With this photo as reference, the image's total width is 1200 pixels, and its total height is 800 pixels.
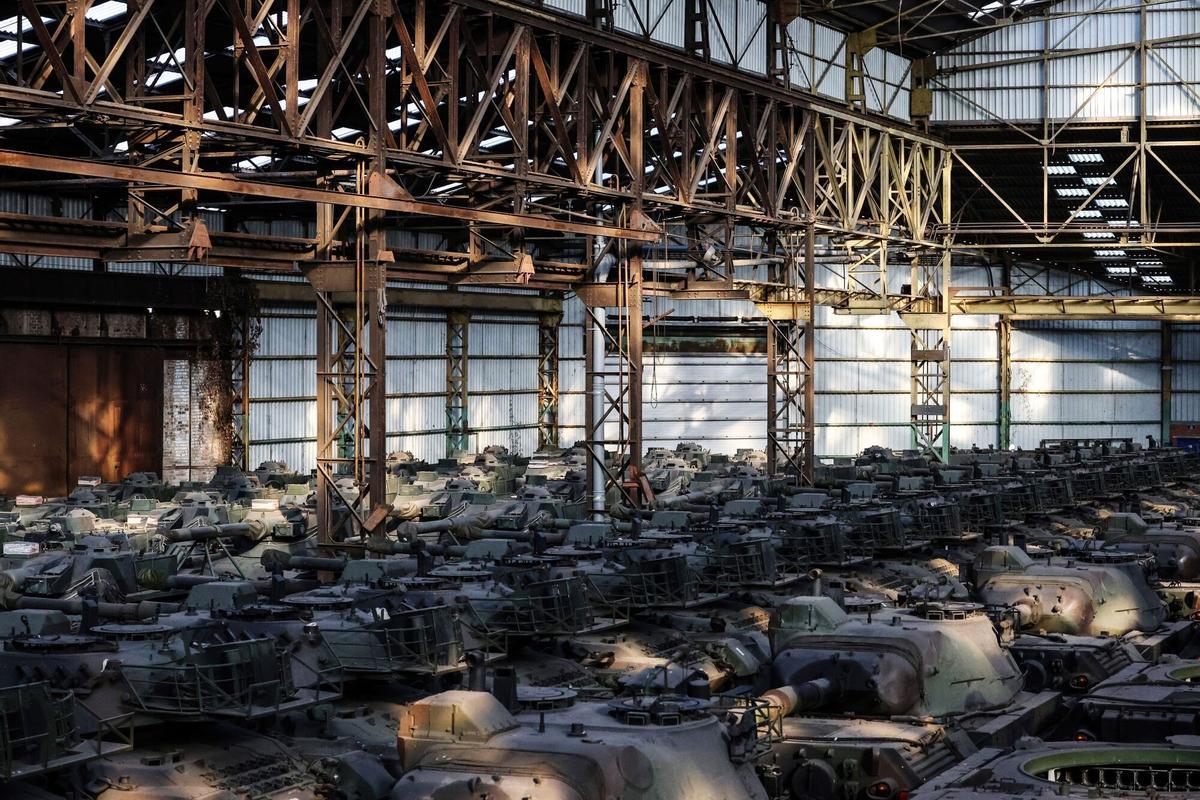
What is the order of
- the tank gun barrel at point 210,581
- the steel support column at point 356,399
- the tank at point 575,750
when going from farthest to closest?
the steel support column at point 356,399 → the tank gun barrel at point 210,581 → the tank at point 575,750

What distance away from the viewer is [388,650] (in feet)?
89.1

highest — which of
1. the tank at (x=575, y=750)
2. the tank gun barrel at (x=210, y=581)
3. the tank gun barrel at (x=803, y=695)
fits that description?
the tank gun barrel at (x=210, y=581)

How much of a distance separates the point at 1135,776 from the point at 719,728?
5295 millimetres

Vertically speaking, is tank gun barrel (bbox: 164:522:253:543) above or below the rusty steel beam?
below

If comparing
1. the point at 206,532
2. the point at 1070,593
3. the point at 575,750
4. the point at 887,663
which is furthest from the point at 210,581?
the point at 1070,593

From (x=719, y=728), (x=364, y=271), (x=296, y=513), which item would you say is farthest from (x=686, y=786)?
(x=296, y=513)

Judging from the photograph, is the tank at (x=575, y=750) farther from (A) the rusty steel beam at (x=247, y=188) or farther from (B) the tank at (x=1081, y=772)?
(A) the rusty steel beam at (x=247, y=188)

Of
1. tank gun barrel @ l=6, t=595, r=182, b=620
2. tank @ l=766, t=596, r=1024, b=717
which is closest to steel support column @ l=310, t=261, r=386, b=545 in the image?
tank gun barrel @ l=6, t=595, r=182, b=620

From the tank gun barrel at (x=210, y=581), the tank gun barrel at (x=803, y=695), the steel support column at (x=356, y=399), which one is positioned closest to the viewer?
the tank gun barrel at (x=803, y=695)

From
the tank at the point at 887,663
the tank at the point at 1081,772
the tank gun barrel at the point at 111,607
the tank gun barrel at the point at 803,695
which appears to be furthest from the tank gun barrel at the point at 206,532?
the tank at the point at 1081,772

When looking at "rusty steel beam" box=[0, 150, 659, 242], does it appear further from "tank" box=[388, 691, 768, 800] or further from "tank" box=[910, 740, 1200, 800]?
"tank" box=[910, 740, 1200, 800]

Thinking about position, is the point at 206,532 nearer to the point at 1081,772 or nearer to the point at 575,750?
the point at 575,750

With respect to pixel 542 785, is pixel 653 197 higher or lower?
higher

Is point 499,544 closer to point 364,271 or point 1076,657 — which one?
point 364,271
